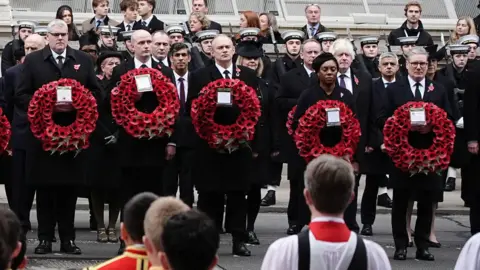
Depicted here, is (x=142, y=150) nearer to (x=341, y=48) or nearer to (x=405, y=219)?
(x=405, y=219)

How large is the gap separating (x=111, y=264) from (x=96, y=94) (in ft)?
22.4

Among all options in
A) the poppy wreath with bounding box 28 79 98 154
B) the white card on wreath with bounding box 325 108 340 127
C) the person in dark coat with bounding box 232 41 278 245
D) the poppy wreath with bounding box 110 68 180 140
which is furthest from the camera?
the person in dark coat with bounding box 232 41 278 245

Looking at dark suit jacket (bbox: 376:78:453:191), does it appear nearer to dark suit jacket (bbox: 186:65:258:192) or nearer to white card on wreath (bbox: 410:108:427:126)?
white card on wreath (bbox: 410:108:427:126)

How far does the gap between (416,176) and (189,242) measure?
8204 millimetres

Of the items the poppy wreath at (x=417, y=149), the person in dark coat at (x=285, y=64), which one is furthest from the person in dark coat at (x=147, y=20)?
the poppy wreath at (x=417, y=149)

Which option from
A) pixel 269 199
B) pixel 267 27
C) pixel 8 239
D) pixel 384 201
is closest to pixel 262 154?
pixel 269 199

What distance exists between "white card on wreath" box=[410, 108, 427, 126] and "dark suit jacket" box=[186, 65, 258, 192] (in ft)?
5.15

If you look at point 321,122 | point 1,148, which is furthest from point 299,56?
point 1,148

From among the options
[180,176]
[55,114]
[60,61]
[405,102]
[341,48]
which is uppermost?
[341,48]

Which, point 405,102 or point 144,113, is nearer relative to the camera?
point 144,113

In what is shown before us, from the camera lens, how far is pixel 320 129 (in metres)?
13.2

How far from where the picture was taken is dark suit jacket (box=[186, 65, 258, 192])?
13.1m

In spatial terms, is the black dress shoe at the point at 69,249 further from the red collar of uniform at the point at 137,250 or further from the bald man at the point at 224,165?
the red collar of uniform at the point at 137,250

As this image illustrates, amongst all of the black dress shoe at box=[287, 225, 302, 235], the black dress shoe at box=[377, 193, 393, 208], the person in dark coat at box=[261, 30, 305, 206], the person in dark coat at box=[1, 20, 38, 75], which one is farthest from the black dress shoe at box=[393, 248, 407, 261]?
the person in dark coat at box=[1, 20, 38, 75]
